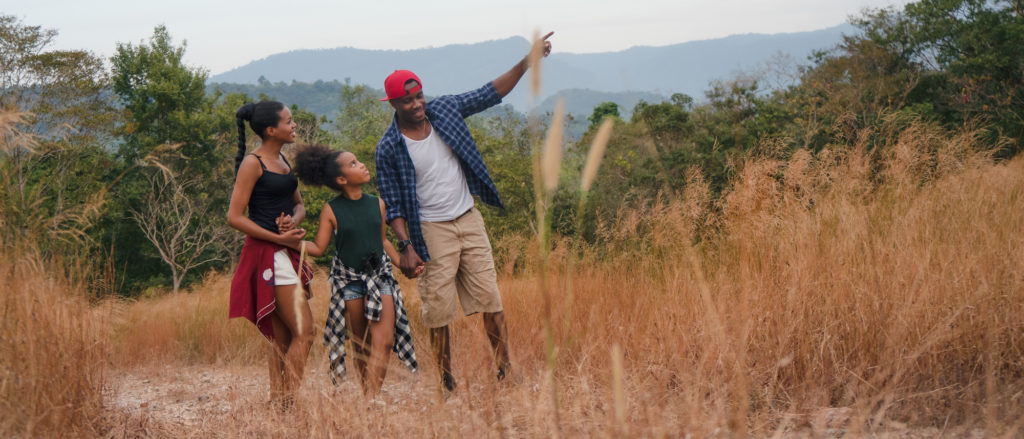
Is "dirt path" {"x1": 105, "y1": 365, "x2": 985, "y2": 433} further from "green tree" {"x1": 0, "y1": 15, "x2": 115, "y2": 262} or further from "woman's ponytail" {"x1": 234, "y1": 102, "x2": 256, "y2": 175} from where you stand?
"green tree" {"x1": 0, "y1": 15, "x2": 115, "y2": 262}

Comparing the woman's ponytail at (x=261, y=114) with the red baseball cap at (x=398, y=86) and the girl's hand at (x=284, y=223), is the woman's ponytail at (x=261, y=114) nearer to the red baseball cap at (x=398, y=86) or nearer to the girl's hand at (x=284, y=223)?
the girl's hand at (x=284, y=223)

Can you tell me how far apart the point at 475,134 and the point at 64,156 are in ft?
42.6

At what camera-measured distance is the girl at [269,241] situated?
3619mm

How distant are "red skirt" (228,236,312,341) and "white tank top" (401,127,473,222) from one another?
85 centimetres

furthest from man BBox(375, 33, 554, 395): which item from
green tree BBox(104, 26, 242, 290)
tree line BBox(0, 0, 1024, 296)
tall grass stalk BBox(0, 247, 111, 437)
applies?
green tree BBox(104, 26, 242, 290)

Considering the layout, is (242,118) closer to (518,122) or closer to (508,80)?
(508,80)

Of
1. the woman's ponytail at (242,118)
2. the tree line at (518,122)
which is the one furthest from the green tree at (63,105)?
the woman's ponytail at (242,118)

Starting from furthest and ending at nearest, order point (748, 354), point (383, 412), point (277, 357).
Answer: point (277, 357)
point (748, 354)
point (383, 412)

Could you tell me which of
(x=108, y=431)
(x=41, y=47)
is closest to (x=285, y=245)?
(x=108, y=431)

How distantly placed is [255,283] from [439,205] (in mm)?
1078

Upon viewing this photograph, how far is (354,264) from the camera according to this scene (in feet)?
12.6

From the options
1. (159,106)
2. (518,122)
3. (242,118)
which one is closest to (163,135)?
(159,106)

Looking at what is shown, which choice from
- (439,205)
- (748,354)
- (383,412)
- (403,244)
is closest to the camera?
(383,412)

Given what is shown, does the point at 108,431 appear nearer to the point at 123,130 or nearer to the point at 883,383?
the point at 883,383
